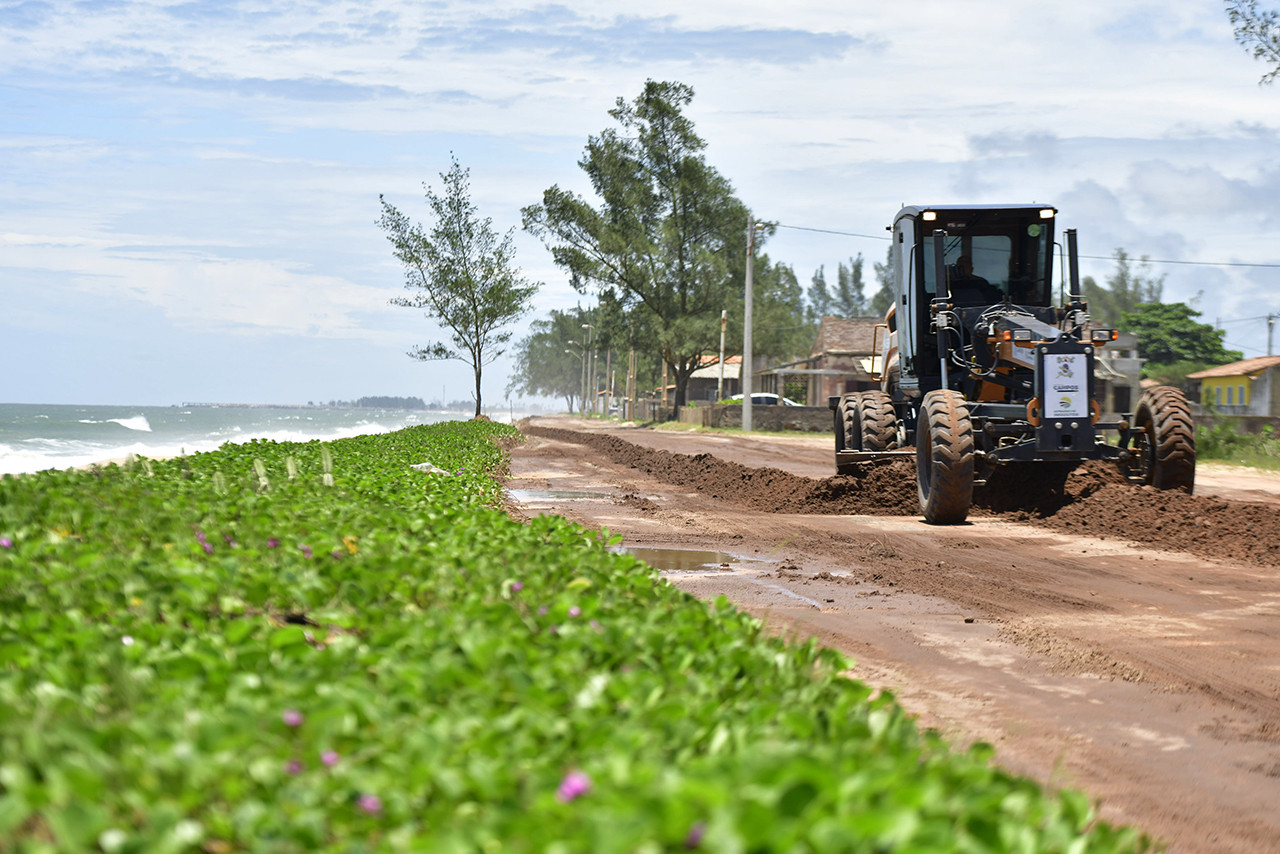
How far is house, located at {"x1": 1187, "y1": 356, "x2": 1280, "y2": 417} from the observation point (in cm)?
6550

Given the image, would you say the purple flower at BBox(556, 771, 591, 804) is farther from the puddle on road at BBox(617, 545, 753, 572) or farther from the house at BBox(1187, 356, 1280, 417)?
the house at BBox(1187, 356, 1280, 417)

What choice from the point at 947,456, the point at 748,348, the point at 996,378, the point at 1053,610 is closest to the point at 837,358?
the point at 748,348

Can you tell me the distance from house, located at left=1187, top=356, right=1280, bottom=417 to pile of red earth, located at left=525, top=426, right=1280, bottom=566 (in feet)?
173

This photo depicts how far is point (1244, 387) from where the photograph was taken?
227 feet

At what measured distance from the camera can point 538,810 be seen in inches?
82.3

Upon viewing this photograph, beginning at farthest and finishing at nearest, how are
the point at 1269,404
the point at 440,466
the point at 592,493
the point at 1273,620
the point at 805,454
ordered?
the point at 1269,404
the point at 805,454
the point at 592,493
the point at 440,466
the point at 1273,620

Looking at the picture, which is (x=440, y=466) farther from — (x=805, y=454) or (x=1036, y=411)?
(x=805, y=454)

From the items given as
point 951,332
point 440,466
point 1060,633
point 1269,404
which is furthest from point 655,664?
point 1269,404

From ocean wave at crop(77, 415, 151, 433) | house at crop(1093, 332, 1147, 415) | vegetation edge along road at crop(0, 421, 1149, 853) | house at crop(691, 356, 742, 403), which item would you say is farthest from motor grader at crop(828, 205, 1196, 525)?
ocean wave at crop(77, 415, 151, 433)

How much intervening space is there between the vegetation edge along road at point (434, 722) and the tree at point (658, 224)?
61093 millimetres

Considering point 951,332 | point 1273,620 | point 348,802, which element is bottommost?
point 1273,620

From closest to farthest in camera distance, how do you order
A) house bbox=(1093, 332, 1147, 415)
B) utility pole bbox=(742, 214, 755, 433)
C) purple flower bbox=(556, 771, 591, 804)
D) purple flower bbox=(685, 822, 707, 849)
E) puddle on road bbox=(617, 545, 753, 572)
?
purple flower bbox=(685, 822, 707, 849) → purple flower bbox=(556, 771, 591, 804) → puddle on road bbox=(617, 545, 753, 572) → house bbox=(1093, 332, 1147, 415) → utility pole bbox=(742, 214, 755, 433)

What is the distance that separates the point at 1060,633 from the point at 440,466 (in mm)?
7157

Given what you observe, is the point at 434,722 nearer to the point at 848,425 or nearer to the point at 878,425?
the point at 878,425
